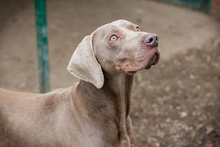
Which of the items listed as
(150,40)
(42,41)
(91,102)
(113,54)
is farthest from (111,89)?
(42,41)

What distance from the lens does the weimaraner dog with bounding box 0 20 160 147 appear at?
7.96ft

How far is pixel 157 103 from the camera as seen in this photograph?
4.87 meters

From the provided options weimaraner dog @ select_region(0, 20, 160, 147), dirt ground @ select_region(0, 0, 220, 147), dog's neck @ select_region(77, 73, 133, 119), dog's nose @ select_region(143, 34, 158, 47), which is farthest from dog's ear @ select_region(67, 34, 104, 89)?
dirt ground @ select_region(0, 0, 220, 147)

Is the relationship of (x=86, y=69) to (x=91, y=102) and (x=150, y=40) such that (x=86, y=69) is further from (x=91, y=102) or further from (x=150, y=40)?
(x=150, y=40)

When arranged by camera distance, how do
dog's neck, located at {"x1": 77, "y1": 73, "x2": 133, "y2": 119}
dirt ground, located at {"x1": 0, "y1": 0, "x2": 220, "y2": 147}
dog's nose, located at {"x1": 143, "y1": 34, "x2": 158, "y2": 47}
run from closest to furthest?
dog's nose, located at {"x1": 143, "y1": 34, "x2": 158, "y2": 47} < dog's neck, located at {"x1": 77, "y1": 73, "x2": 133, "y2": 119} < dirt ground, located at {"x1": 0, "y1": 0, "x2": 220, "y2": 147}

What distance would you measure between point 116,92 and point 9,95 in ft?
3.70

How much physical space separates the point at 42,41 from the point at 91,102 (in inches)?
72.1

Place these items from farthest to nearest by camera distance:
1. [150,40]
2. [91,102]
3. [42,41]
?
1. [42,41]
2. [91,102]
3. [150,40]

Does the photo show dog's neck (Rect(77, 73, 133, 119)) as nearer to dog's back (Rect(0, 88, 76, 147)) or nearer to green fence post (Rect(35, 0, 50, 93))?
dog's back (Rect(0, 88, 76, 147))

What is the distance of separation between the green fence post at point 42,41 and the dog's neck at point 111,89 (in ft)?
5.34

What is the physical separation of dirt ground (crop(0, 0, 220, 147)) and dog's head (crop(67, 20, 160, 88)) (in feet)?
6.56

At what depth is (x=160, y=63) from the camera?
613 cm

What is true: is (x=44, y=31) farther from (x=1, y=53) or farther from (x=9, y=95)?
(x=1, y=53)

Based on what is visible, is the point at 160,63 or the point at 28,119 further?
the point at 160,63
